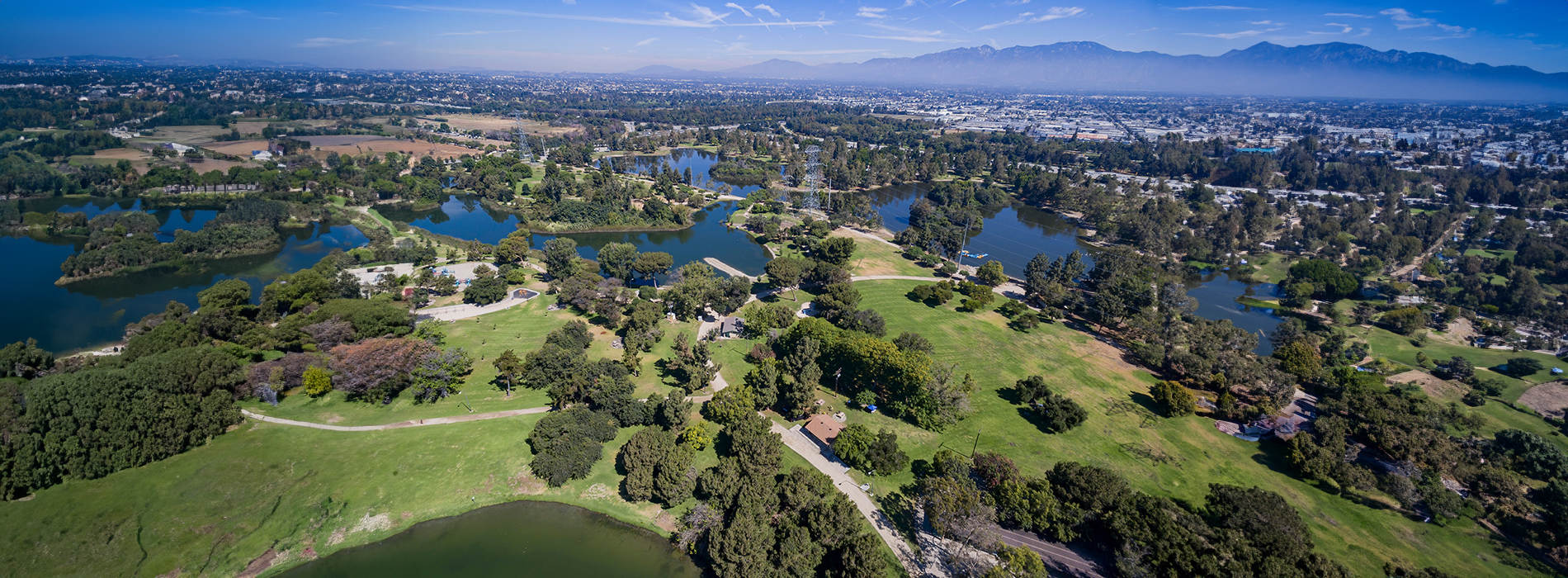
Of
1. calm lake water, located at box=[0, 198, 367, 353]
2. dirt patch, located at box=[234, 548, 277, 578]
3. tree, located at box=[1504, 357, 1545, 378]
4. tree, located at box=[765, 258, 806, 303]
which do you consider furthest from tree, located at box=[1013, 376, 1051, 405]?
calm lake water, located at box=[0, 198, 367, 353]

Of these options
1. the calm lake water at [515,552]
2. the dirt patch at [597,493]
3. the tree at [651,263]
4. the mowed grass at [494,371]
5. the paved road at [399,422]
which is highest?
the tree at [651,263]

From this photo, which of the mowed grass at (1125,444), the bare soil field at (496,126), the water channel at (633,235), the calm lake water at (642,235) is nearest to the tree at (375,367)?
the mowed grass at (1125,444)

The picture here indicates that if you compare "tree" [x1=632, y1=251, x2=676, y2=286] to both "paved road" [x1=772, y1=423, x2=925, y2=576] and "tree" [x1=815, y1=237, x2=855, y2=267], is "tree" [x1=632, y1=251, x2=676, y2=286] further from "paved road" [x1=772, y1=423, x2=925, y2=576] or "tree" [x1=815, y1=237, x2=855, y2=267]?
"paved road" [x1=772, y1=423, x2=925, y2=576]

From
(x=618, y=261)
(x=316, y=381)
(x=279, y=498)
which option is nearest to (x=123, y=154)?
(x=618, y=261)

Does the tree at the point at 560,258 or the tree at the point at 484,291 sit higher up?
the tree at the point at 560,258

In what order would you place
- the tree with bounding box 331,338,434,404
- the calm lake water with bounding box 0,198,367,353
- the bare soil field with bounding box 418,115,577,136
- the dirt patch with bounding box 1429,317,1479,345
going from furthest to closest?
the bare soil field with bounding box 418,115,577,136 < the dirt patch with bounding box 1429,317,1479,345 < the calm lake water with bounding box 0,198,367,353 < the tree with bounding box 331,338,434,404

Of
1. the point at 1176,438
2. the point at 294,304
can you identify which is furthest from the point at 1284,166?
the point at 294,304

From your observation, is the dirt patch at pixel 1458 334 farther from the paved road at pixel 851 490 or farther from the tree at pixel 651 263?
the tree at pixel 651 263
